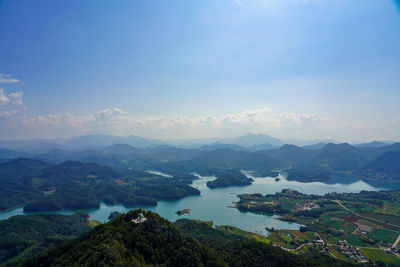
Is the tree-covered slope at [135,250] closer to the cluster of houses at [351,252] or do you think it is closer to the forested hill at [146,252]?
the forested hill at [146,252]

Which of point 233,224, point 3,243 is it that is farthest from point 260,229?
point 3,243

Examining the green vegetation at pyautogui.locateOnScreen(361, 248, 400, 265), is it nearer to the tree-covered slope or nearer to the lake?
the lake

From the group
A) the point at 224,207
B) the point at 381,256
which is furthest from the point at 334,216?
the point at 224,207

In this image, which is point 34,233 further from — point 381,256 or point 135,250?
point 381,256

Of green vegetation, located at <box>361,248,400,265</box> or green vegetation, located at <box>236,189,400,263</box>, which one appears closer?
green vegetation, located at <box>361,248,400,265</box>

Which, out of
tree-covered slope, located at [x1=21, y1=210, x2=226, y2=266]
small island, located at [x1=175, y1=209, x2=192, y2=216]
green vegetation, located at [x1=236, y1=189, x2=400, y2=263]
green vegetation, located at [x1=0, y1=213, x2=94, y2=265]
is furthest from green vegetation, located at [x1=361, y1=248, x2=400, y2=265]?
green vegetation, located at [x1=0, y1=213, x2=94, y2=265]

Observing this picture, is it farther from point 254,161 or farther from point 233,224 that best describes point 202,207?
point 254,161
